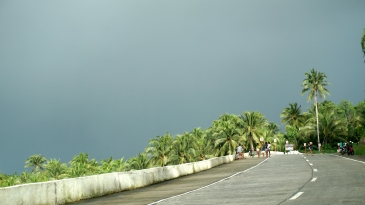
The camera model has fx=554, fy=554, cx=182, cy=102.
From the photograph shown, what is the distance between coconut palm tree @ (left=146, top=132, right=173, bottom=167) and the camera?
11562cm

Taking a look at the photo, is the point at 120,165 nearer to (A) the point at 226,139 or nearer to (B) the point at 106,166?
(B) the point at 106,166

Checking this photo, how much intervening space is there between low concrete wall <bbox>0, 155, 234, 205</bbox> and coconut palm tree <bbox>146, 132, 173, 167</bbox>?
87.1 m

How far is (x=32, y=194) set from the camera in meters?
15.4

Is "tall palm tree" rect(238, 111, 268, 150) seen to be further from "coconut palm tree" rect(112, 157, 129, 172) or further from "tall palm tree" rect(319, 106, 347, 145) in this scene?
"coconut palm tree" rect(112, 157, 129, 172)

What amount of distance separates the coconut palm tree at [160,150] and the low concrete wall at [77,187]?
8705 centimetres

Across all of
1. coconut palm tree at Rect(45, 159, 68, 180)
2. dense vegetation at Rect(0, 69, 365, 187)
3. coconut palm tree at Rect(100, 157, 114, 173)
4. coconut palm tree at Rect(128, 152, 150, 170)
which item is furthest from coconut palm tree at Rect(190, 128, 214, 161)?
coconut palm tree at Rect(45, 159, 68, 180)

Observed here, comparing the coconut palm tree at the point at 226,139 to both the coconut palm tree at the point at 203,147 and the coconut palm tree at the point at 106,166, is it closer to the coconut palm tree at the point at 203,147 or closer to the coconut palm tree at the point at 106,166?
the coconut palm tree at the point at 203,147

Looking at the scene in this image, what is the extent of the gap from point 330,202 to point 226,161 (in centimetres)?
4349

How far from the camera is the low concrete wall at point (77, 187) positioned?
14.7m

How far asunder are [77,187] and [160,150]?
99030 mm

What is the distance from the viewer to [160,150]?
117m

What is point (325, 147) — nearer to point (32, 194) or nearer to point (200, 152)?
point (200, 152)

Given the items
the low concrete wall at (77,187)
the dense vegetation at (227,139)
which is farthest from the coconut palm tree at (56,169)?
the low concrete wall at (77,187)

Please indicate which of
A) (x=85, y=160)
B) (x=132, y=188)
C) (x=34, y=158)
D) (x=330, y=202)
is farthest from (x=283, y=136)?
(x=330, y=202)
